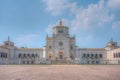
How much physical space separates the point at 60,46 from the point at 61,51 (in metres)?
1.98

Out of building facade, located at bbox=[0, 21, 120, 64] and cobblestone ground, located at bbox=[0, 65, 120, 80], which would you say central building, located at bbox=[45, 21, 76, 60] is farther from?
cobblestone ground, located at bbox=[0, 65, 120, 80]

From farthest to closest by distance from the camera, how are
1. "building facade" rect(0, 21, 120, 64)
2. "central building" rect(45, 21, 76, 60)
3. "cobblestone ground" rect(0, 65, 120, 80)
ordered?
"central building" rect(45, 21, 76, 60) < "building facade" rect(0, 21, 120, 64) < "cobblestone ground" rect(0, 65, 120, 80)

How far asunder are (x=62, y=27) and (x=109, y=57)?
2169cm

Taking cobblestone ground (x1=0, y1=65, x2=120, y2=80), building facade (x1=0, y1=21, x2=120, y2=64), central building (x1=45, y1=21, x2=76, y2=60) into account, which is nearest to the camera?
cobblestone ground (x1=0, y1=65, x2=120, y2=80)

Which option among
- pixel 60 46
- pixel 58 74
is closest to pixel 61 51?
pixel 60 46

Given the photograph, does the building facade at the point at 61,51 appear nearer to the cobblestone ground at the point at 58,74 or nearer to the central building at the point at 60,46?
the central building at the point at 60,46

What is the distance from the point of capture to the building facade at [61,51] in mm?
85812

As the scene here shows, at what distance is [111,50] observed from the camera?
302 ft

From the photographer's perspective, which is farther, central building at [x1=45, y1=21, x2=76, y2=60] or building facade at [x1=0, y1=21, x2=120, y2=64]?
central building at [x1=45, y1=21, x2=76, y2=60]

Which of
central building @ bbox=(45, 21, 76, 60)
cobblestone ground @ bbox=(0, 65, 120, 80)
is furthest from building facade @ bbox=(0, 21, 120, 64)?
cobblestone ground @ bbox=(0, 65, 120, 80)

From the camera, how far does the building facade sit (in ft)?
282

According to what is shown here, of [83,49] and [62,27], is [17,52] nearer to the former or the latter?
[62,27]

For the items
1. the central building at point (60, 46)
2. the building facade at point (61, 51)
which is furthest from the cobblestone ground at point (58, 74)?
the central building at point (60, 46)

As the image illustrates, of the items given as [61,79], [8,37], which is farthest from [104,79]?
[8,37]
